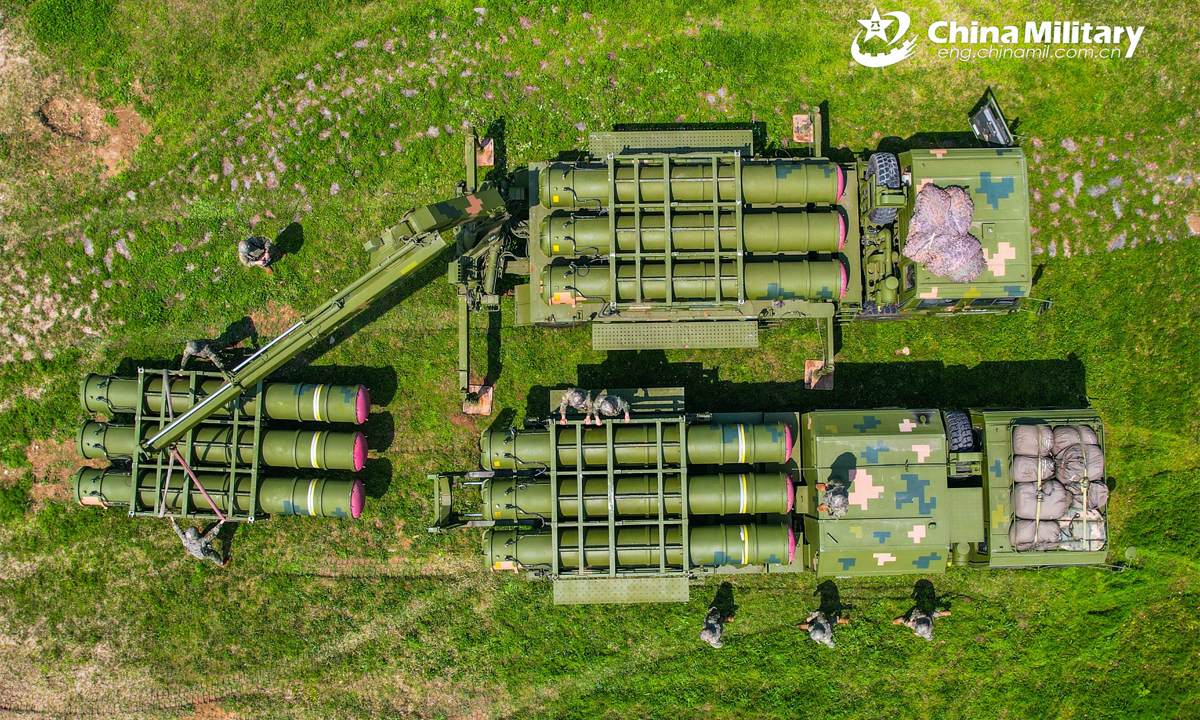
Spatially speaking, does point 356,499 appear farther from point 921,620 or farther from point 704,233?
point 921,620

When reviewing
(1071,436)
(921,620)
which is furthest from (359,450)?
(1071,436)

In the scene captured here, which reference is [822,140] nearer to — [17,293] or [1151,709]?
[1151,709]

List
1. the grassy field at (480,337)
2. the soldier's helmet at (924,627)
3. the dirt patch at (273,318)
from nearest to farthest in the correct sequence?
the soldier's helmet at (924,627)
the grassy field at (480,337)
the dirt patch at (273,318)

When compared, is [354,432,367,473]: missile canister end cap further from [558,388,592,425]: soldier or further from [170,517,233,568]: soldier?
[558,388,592,425]: soldier

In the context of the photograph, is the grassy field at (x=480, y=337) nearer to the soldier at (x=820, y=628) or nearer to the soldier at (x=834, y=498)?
the soldier at (x=820, y=628)

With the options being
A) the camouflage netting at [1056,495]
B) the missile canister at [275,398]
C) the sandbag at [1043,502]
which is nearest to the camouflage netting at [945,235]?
the camouflage netting at [1056,495]
